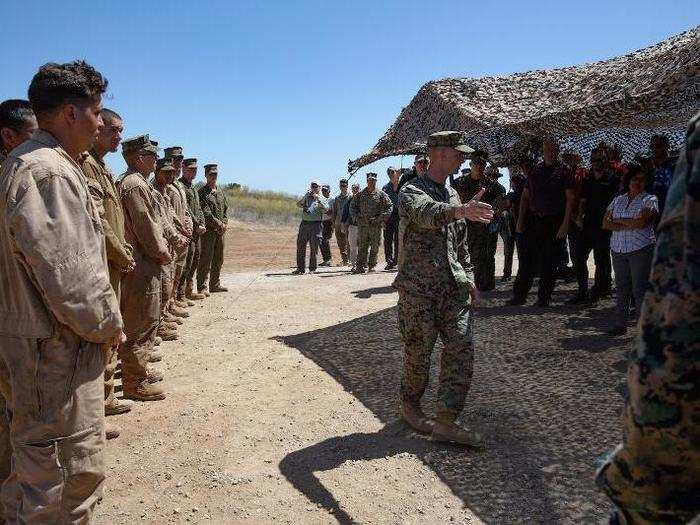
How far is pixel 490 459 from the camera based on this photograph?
3.41 metres

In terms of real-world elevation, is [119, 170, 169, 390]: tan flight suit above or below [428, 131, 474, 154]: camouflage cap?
below

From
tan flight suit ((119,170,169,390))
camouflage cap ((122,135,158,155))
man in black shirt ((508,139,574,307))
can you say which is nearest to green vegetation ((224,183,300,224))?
man in black shirt ((508,139,574,307))

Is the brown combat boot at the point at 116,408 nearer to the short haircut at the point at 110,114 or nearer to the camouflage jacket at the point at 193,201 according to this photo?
the short haircut at the point at 110,114

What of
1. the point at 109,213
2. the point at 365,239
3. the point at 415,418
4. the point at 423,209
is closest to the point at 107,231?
the point at 109,213

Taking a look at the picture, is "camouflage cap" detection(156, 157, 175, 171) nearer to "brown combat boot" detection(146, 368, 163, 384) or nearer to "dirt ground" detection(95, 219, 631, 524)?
"dirt ground" detection(95, 219, 631, 524)

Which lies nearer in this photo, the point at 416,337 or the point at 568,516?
the point at 568,516

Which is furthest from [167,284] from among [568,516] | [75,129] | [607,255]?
[607,255]

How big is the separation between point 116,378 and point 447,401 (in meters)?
3.26

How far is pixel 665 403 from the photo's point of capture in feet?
2.91

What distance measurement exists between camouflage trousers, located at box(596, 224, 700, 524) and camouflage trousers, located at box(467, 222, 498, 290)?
7484 millimetres

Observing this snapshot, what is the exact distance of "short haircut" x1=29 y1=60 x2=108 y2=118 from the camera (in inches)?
87.7

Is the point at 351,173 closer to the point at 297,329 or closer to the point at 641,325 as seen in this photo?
the point at 297,329

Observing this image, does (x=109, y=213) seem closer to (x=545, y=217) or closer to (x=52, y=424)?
(x=52, y=424)

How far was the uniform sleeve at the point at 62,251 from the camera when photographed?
6.68 feet
